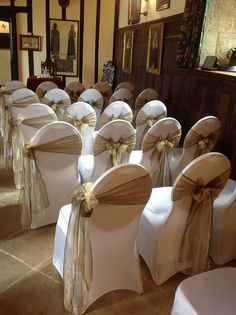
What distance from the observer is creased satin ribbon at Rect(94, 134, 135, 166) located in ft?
8.23

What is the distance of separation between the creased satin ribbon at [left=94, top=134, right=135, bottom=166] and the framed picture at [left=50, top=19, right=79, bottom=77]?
5925mm

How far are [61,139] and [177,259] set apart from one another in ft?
4.04

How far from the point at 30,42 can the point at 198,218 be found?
286 inches

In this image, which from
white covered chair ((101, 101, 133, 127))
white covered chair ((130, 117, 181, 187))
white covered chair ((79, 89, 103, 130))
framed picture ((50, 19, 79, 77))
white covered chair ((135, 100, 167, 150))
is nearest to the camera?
white covered chair ((130, 117, 181, 187))

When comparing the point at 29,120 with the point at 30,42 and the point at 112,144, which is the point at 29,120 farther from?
the point at 30,42

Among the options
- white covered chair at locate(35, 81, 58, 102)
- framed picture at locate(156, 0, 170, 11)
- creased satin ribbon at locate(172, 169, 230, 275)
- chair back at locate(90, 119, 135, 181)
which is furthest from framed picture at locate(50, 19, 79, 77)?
creased satin ribbon at locate(172, 169, 230, 275)

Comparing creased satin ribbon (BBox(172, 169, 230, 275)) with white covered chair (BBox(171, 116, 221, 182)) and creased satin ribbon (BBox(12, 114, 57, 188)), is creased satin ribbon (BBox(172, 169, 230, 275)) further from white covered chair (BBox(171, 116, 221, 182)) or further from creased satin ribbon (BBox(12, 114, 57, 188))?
creased satin ribbon (BBox(12, 114, 57, 188))

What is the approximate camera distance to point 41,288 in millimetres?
1934

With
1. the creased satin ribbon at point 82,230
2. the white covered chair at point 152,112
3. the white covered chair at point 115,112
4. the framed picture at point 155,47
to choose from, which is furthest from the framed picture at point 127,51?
the creased satin ribbon at point 82,230

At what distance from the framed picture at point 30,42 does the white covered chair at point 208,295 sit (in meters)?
7.66

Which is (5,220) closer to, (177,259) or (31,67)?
(177,259)

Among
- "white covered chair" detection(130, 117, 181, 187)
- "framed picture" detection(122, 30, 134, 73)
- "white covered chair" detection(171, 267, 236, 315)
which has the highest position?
"framed picture" detection(122, 30, 134, 73)

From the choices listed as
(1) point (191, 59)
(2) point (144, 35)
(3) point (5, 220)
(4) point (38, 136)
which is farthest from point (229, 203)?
(2) point (144, 35)

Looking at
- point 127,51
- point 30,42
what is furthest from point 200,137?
point 30,42
